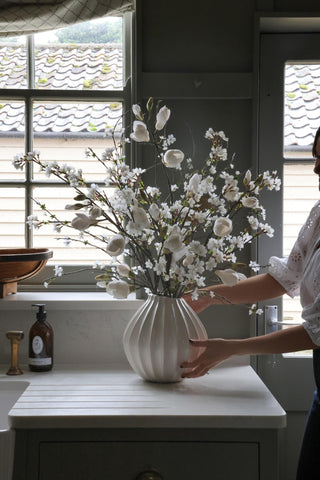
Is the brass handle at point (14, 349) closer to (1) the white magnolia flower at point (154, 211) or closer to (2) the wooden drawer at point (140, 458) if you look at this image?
(2) the wooden drawer at point (140, 458)

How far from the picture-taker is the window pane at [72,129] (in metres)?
2.38

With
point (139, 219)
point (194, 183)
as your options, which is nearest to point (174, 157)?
point (194, 183)

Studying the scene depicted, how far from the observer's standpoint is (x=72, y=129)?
2.38 metres

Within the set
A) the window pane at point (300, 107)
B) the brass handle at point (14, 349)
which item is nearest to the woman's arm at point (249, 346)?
the brass handle at point (14, 349)

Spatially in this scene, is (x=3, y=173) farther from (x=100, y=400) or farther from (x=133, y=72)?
(x=100, y=400)

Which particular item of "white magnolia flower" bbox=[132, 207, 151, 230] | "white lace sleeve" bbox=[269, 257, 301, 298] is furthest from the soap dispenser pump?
"white lace sleeve" bbox=[269, 257, 301, 298]

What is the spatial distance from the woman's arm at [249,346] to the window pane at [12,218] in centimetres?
90

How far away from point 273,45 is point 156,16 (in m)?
0.45

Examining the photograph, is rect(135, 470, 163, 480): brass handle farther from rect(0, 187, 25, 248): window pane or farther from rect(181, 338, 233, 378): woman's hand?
rect(0, 187, 25, 248): window pane

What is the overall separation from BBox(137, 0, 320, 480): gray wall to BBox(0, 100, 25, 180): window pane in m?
0.49

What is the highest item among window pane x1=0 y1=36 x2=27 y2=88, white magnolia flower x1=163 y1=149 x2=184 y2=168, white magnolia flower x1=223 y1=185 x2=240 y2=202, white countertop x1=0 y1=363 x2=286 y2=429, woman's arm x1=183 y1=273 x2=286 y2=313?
window pane x1=0 y1=36 x2=27 y2=88

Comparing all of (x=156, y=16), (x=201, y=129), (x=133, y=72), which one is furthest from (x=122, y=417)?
(x=156, y=16)

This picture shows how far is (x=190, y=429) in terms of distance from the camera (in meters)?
1.63

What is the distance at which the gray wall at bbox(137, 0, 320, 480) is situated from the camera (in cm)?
221
